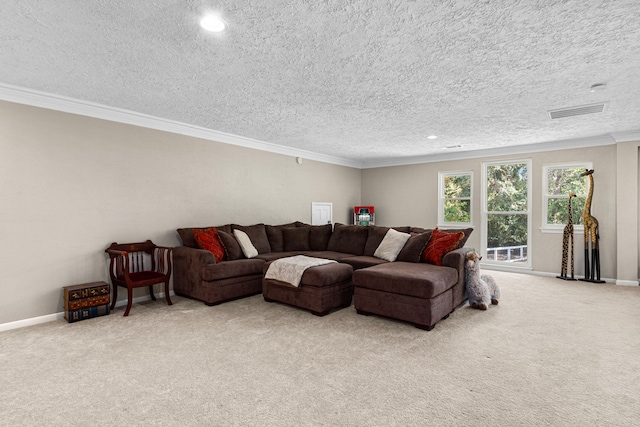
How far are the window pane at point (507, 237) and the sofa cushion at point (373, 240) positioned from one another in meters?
2.81

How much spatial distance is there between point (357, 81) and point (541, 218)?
4.89m

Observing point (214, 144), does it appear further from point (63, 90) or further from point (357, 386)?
point (357, 386)

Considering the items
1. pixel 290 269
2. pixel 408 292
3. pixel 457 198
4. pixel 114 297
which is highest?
pixel 457 198

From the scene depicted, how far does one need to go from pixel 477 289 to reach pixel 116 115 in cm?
490

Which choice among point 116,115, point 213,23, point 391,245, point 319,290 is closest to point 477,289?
point 391,245

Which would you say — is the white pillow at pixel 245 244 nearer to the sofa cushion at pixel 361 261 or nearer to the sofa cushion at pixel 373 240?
the sofa cushion at pixel 361 261

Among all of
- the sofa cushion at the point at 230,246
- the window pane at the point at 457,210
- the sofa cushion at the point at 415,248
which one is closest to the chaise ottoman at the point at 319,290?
the sofa cushion at the point at 230,246

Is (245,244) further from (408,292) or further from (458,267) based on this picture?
(458,267)

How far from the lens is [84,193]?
12.3ft

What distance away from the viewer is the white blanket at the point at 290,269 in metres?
3.81

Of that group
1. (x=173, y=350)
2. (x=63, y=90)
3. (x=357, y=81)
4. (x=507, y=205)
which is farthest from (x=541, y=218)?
(x=63, y=90)

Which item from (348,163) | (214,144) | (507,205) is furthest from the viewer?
(348,163)

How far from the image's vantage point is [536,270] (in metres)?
6.03

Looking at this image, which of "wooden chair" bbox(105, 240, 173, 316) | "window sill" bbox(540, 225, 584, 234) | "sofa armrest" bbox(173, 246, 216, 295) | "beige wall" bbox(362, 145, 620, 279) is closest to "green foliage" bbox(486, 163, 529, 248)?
"beige wall" bbox(362, 145, 620, 279)
